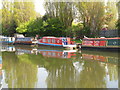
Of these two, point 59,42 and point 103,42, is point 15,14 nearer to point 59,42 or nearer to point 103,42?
point 59,42

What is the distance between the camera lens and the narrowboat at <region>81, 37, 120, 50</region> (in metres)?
14.3

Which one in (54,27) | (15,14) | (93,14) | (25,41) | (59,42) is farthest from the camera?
(15,14)

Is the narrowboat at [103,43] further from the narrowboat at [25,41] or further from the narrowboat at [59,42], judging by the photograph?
the narrowboat at [25,41]

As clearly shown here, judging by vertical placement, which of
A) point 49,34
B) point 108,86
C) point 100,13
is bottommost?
point 108,86

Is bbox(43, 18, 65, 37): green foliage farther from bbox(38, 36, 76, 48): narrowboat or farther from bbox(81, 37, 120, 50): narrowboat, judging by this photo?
bbox(81, 37, 120, 50): narrowboat

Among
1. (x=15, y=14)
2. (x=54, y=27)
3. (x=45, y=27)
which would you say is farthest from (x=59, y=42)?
(x=15, y=14)

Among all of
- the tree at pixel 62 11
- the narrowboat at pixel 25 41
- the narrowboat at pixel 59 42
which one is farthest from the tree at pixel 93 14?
the narrowboat at pixel 25 41

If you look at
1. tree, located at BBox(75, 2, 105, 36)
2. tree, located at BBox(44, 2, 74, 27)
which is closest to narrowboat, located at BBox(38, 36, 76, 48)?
tree, located at BBox(75, 2, 105, 36)

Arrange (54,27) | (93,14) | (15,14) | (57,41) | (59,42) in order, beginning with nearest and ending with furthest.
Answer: (93,14) → (59,42) → (57,41) → (54,27) → (15,14)

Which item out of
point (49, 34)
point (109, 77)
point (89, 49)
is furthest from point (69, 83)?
point (49, 34)

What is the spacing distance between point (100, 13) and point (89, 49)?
5.67 metres

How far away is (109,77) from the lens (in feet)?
20.5

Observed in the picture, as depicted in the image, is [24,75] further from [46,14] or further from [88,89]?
[46,14]

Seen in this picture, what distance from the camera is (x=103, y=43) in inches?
611
